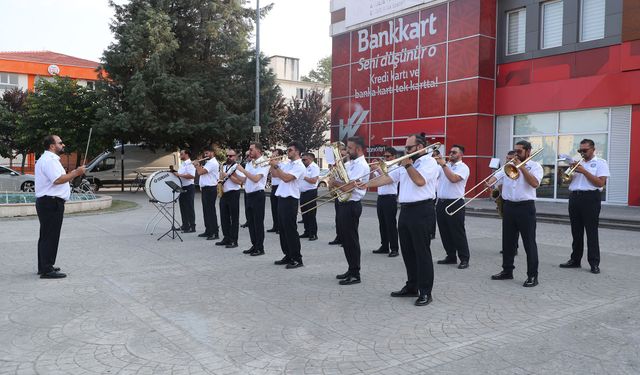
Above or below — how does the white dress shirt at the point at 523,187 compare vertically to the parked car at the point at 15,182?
above

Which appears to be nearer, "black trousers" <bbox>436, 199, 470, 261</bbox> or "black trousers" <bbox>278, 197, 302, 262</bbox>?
"black trousers" <bbox>278, 197, 302, 262</bbox>

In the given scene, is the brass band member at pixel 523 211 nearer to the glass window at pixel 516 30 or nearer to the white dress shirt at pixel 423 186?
the white dress shirt at pixel 423 186

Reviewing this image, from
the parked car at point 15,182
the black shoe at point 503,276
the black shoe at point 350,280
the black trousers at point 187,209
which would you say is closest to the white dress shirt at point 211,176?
the black trousers at point 187,209

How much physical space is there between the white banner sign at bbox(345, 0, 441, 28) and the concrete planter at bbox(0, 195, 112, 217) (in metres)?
14.4

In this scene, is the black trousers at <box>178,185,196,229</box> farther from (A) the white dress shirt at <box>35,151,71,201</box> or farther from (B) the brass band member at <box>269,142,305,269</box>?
(A) the white dress shirt at <box>35,151,71,201</box>

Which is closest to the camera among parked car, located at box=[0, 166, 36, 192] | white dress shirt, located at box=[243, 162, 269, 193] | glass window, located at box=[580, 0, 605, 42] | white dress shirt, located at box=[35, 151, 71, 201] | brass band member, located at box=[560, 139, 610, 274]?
white dress shirt, located at box=[35, 151, 71, 201]

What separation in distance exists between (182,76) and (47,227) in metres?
20.1

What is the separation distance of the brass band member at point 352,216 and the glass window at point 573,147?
43.7 ft

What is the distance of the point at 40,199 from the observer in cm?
698

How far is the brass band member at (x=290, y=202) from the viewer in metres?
7.79

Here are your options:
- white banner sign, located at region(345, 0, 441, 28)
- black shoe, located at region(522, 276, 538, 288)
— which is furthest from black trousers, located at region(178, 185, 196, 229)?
white banner sign, located at region(345, 0, 441, 28)

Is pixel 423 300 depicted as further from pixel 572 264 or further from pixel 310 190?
pixel 310 190

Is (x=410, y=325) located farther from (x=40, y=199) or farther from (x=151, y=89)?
(x=151, y=89)

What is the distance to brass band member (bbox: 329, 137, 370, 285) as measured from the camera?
22.2 ft
